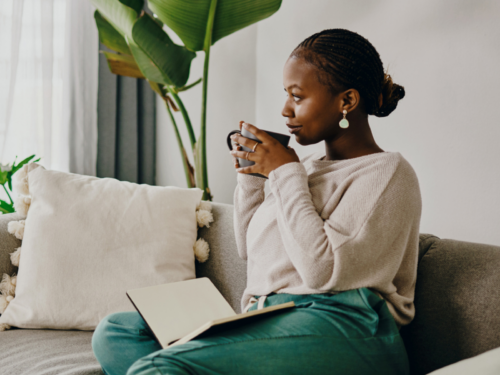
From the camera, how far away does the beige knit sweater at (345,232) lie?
30.2 inches

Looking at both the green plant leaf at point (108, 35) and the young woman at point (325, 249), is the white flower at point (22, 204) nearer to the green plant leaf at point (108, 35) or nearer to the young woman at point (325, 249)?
the young woman at point (325, 249)

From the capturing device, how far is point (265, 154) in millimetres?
905

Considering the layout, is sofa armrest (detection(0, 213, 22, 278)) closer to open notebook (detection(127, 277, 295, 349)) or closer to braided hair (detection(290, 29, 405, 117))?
open notebook (detection(127, 277, 295, 349))

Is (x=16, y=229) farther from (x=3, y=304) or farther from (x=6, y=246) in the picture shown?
(x=3, y=304)

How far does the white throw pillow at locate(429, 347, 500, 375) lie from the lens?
0.47 meters

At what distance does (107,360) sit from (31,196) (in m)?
0.65

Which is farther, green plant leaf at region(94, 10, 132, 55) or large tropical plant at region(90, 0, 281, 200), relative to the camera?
green plant leaf at region(94, 10, 132, 55)

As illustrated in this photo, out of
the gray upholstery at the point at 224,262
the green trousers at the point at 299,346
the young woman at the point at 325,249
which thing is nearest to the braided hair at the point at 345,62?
the young woman at the point at 325,249

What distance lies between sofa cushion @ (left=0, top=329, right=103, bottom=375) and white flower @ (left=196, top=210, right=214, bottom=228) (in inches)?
17.2

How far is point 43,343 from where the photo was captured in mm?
1060

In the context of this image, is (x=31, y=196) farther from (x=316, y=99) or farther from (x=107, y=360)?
(x=316, y=99)

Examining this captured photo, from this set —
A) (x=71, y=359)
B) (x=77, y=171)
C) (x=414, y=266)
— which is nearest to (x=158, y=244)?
(x=71, y=359)

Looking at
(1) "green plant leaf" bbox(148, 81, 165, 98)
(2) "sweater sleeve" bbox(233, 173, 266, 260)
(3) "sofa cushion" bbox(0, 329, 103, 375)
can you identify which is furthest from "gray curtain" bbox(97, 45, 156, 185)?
(2) "sweater sleeve" bbox(233, 173, 266, 260)

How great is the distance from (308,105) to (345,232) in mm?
290
